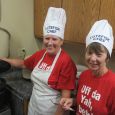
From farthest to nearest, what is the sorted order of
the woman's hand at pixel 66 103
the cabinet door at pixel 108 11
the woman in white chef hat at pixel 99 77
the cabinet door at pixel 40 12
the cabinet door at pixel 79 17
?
the cabinet door at pixel 40 12 → the cabinet door at pixel 79 17 → the cabinet door at pixel 108 11 → the woman's hand at pixel 66 103 → the woman in white chef hat at pixel 99 77

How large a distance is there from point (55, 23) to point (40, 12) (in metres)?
0.76

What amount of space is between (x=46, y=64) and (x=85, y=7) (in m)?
0.58

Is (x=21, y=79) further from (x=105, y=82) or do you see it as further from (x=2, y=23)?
(x=105, y=82)

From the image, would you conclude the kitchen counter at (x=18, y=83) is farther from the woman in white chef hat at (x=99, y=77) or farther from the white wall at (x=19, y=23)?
the woman in white chef hat at (x=99, y=77)

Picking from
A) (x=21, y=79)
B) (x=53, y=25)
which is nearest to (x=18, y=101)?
(x=21, y=79)

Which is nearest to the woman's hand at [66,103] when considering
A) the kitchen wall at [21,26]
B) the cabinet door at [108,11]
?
the cabinet door at [108,11]

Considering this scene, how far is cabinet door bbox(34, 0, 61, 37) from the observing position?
1.98m

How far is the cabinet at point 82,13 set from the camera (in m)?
1.55

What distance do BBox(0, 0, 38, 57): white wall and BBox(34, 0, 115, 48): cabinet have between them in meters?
0.20

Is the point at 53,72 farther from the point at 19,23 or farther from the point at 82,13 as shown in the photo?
the point at 19,23

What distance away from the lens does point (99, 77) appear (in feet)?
3.61

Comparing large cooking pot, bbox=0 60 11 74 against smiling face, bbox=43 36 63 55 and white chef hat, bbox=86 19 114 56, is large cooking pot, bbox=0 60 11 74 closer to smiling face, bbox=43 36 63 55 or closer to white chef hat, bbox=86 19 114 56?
smiling face, bbox=43 36 63 55

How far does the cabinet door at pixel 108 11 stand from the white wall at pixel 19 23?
808 millimetres

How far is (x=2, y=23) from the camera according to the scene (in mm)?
1984
